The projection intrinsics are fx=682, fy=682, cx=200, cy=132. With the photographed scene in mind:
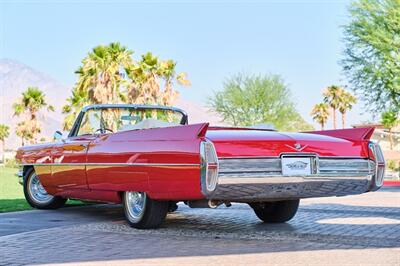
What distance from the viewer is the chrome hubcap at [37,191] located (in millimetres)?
10930

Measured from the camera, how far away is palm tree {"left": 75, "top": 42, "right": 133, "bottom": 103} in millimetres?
40281

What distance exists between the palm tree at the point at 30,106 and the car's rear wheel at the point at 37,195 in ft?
164

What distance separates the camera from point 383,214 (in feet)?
33.2

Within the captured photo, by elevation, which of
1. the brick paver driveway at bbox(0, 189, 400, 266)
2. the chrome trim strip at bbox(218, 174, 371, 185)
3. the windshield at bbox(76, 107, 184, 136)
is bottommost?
the brick paver driveway at bbox(0, 189, 400, 266)

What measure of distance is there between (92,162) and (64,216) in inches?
58.8

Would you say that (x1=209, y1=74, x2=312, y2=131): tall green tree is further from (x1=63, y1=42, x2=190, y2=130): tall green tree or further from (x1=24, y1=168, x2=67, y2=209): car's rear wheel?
(x1=24, y1=168, x2=67, y2=209): car's rear wheel

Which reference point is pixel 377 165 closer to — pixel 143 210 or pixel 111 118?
pixel 143 210

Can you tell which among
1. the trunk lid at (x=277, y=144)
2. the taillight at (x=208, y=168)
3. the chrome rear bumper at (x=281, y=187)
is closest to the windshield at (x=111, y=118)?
the trunk lid at (x=277, y=144)

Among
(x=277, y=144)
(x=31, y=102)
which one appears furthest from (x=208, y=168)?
(x=31, y=102)

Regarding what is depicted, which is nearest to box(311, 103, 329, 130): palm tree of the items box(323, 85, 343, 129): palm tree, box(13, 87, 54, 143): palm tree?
box(323, 85, 343, 129): palm tree

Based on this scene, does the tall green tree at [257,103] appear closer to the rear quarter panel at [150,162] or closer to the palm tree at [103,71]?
the palm tree at [103,71]

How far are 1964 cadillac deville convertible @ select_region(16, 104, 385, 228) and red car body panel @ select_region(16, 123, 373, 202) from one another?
0.03 feet

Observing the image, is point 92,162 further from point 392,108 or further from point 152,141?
point 392,108

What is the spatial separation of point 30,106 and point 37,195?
1989 inches
